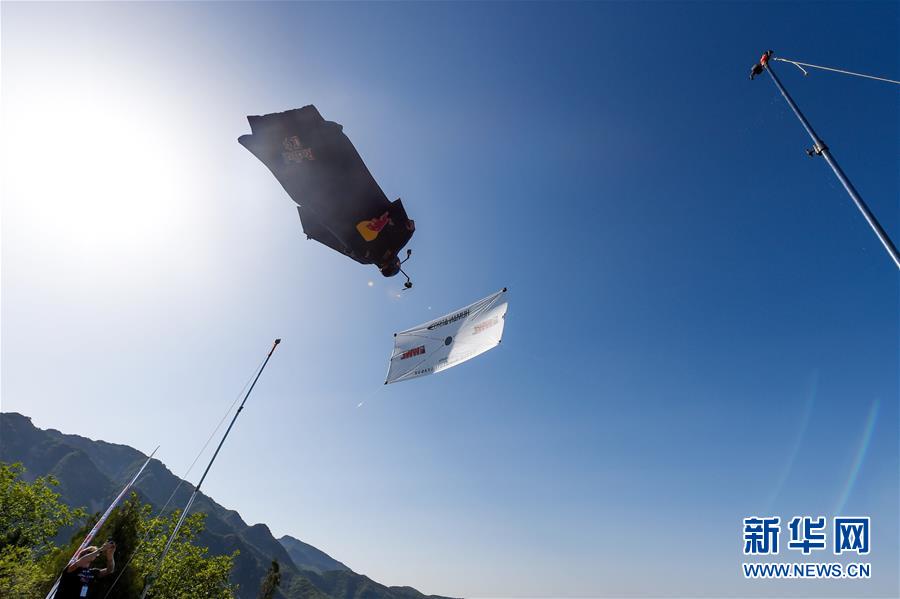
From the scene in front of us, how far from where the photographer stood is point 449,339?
1558 centimetres

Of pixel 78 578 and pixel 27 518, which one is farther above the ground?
pixel 78 578

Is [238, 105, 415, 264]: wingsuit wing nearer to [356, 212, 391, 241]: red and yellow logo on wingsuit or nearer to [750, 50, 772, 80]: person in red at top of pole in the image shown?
[356, 212, 391, 241]: red and yellow logo on wingsuit

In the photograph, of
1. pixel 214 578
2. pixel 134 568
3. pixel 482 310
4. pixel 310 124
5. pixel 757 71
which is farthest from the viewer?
pixel 214 578

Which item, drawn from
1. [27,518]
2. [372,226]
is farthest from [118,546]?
[372,226]

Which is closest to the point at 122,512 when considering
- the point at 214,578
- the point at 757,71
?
Answer: the point at 214,578

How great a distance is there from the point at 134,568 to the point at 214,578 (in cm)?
701

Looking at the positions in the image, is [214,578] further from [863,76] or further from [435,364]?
[863,76]

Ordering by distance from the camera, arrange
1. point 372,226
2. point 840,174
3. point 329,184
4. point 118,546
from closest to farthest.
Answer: point 840,174
point 329,184
point 372,226
point 118,546

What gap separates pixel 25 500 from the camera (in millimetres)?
28672

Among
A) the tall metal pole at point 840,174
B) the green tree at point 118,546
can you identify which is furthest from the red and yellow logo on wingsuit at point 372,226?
the green tree at point 118,546

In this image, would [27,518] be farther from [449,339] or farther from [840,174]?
[840,174]

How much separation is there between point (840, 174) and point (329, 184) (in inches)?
609

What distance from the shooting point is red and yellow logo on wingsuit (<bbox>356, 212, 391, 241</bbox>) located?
1505 cm

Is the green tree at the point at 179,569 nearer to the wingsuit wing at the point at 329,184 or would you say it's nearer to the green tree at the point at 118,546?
the green tree at the point at 118,546
